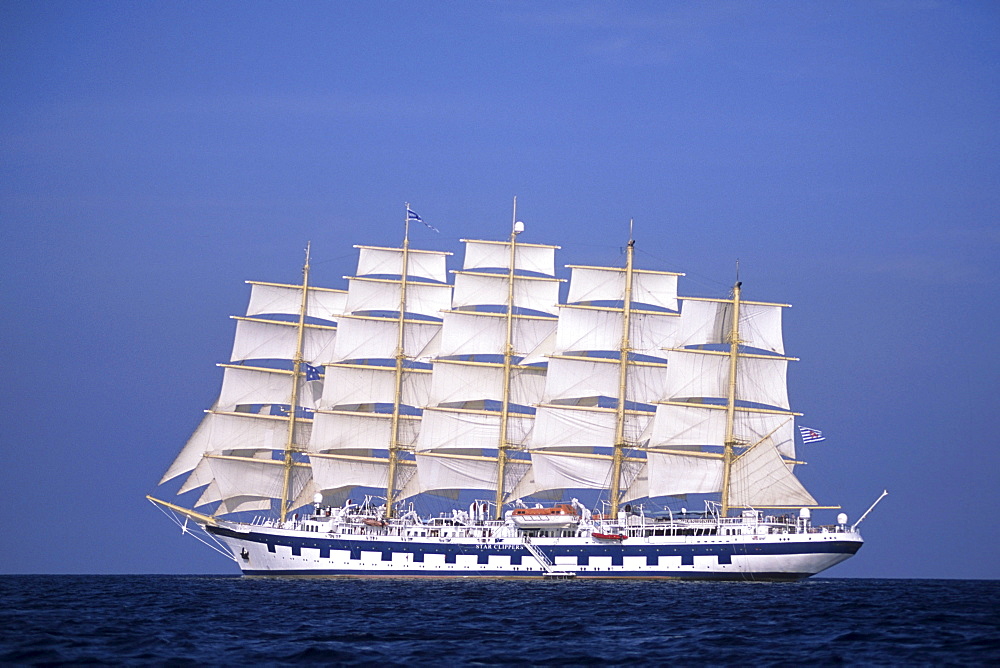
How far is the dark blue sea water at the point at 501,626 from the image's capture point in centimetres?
4241

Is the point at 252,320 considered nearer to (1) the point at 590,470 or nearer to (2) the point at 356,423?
(2) the point at 356,423

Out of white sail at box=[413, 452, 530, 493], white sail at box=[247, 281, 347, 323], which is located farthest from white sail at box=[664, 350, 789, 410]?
white sail at box=[247, 281, 347, 323]

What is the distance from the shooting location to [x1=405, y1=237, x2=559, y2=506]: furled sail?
86750mm

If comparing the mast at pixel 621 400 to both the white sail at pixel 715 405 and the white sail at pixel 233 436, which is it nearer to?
the white sail at pixel 715 405

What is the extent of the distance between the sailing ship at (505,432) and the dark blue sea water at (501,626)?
6276 mm

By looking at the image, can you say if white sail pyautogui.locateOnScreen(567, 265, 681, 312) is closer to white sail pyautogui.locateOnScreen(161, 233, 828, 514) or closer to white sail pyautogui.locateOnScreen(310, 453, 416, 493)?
white sail pyautogui.locateOnScreen(161, 233, 828, 514)

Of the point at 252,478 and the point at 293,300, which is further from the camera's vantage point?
the point at 293,300

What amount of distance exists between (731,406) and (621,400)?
733 centimetres

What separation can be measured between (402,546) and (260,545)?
1072 centimetres

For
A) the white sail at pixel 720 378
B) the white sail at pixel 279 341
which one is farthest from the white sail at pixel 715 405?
the white sail at pixel 279 341

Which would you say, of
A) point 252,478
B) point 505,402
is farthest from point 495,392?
point 252,478

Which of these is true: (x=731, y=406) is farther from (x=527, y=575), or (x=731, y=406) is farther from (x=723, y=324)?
(x=527, y=575)

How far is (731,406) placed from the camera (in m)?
82.6

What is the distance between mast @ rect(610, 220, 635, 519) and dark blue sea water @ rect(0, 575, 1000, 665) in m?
11.5
